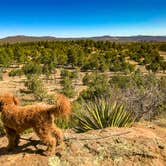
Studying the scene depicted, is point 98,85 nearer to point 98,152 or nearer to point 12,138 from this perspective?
point 12,138

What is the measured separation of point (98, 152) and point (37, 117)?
1.07 m

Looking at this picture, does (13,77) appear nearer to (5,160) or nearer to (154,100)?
(154,100)

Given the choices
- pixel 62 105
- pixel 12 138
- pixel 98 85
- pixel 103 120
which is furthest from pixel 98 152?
pixel 98 85

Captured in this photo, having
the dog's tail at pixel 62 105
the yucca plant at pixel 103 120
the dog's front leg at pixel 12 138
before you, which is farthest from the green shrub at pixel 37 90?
the dog's tail at pixel 62 105

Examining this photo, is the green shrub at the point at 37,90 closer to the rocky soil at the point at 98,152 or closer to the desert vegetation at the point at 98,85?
the desert vegetation at the point at 98,85

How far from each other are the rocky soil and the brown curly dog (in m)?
0.19

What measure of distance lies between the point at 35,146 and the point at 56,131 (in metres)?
0.51

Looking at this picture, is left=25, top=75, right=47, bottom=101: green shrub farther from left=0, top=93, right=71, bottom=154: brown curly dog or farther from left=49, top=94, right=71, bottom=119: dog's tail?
left=49, top=94, right=71, bottom=119: dog's tail

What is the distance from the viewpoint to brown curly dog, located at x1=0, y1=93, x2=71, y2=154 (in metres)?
4.30

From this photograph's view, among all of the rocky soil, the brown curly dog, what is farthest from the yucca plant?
the brown curly dog

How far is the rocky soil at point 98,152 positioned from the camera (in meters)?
4.49

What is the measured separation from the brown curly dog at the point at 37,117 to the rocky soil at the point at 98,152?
0.19 meters

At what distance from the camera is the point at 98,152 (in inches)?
182

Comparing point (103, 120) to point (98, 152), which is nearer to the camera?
point (98, 152)
